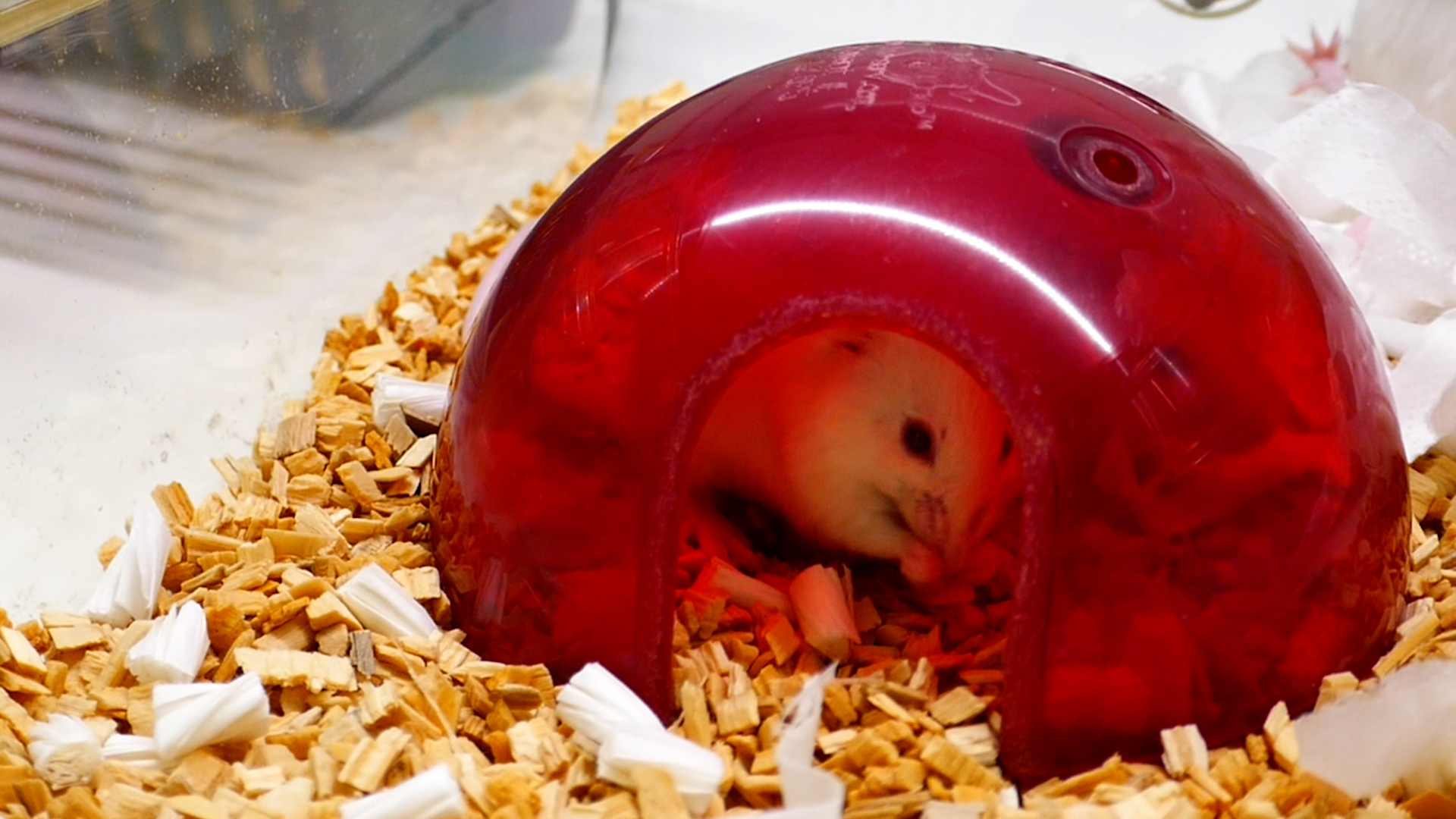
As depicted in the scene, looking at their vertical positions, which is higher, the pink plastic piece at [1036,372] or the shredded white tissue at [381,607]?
the pink plastic piece at [1036,372]

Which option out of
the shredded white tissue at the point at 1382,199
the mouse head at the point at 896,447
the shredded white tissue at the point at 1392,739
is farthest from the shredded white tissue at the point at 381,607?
the shredded white tissue at the point at 1382,199

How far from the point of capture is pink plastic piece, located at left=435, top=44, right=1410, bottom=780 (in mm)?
1142

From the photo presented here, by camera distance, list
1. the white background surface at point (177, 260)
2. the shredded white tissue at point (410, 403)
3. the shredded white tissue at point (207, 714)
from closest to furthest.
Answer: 1. the shredded white tissue at point (207, 714)
2. the white background surface at point (177, 260)
3. the shredded white tissue at point (410, 403)

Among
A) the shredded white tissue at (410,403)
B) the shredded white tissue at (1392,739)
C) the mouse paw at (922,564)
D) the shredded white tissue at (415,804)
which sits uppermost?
the shredded white tissue at (410,403)

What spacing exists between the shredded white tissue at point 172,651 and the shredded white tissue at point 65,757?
96mm

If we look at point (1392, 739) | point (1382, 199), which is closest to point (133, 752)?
point (1392, 739)

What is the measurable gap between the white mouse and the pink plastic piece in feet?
0.62

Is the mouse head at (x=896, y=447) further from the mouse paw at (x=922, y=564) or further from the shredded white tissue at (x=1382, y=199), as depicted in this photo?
the shredded white tissue at (x=1382, y=199)

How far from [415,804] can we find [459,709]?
18cm

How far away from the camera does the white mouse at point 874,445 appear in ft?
4.55

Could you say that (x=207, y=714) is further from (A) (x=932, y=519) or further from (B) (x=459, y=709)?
(A) (x=932, y=519)

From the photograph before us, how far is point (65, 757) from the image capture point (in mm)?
1232

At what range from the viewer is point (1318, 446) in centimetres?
119

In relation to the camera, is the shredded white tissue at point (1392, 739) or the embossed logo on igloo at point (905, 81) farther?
the embossed logo on igloo at point (905, 81)
